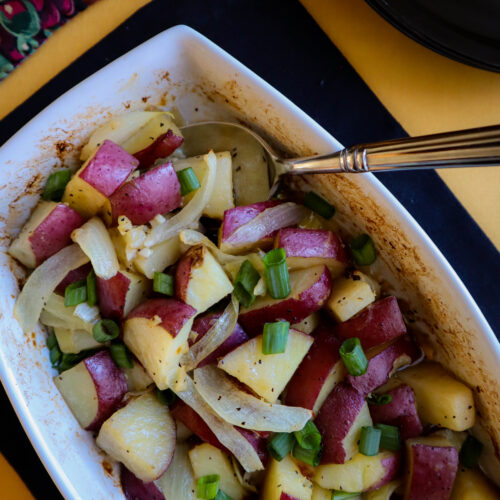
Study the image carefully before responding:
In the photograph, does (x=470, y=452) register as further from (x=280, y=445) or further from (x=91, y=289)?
(x=91, y=289)

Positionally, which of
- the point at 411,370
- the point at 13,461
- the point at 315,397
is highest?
the point at 13,461

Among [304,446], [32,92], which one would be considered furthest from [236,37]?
[304,446]

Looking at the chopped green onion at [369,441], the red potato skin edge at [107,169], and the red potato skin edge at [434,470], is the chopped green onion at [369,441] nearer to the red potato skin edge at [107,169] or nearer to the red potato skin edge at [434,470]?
the red potato skin edge at [434,470]

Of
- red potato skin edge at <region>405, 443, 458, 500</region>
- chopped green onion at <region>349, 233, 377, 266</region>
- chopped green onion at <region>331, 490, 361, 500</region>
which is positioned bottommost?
red potato skin edge at <region>405, 443, 458, 500</region>

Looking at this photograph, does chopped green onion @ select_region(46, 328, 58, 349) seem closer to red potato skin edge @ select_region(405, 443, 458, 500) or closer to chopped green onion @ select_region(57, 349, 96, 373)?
chopped green onion @ select_region(57, 349, 96, 373)

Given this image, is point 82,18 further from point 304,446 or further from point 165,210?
point 304,446

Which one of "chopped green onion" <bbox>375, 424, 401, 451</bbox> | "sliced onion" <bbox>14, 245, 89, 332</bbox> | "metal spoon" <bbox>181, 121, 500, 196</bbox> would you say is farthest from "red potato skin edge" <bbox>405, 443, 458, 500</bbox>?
"sliced onion" <bbox>14, 245, 89, 332</bbox>
